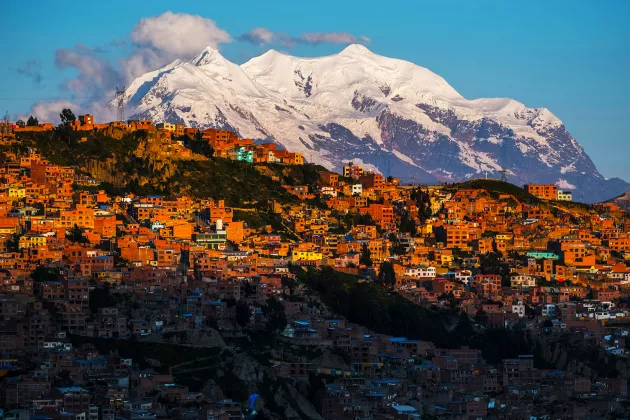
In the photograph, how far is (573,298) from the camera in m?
121

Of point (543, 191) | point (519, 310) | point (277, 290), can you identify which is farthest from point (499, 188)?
point (277, 290)

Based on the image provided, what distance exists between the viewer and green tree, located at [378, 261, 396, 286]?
379 feet

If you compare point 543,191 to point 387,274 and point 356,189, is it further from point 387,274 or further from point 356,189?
point 387,274

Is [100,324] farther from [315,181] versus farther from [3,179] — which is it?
[315,181]

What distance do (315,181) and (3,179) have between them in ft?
119

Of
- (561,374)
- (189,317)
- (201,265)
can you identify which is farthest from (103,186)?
(561,374)

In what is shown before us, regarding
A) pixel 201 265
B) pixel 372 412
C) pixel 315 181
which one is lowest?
pixel 372 412

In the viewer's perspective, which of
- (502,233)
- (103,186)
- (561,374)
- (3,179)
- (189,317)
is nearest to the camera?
(189,317)

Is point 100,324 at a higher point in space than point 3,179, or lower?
lower

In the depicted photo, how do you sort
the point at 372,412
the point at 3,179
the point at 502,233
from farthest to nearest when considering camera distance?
the point at 502,233 → the point at 3,179 → the point at 372,412

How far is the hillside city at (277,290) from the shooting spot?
8694 cm

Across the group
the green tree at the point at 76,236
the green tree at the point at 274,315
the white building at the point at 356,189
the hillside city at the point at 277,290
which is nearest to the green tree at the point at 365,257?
the hillside city at the point at 277,290

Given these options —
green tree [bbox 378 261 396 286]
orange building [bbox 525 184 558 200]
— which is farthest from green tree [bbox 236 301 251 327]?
orange building [bbox 525 184 558 200]

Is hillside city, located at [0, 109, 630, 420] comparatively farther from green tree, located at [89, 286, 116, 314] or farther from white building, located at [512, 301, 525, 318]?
white building, located at [512, 301, 525, 318]
